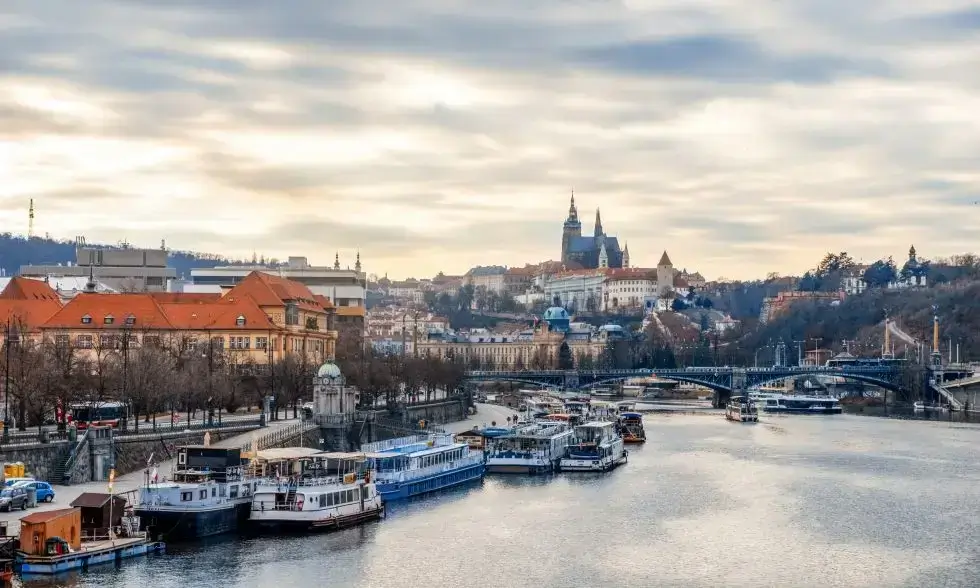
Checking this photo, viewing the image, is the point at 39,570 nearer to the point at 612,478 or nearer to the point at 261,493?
the point at 261,493

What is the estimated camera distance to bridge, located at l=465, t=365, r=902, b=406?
415 feet

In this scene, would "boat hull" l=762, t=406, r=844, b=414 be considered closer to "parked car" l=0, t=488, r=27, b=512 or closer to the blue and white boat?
the blue and white boat

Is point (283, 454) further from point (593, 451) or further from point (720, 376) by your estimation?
point (720, 376)

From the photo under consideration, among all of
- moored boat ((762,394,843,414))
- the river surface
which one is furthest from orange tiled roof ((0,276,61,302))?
moored boat ((762,394,843,414))

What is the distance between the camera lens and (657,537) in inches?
1874

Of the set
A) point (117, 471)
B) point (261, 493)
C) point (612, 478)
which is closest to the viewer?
point (261, 493)

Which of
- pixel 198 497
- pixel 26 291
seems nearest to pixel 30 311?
pixel 26 291

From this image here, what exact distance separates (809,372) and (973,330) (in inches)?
2226

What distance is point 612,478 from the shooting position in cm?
6462

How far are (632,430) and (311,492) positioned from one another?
40.6m

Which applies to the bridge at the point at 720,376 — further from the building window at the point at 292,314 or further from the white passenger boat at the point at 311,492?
the white passenger boat at the point at 311,492

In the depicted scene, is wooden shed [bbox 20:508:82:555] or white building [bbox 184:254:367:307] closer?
wooden shed [bbox 20:508:82:555]

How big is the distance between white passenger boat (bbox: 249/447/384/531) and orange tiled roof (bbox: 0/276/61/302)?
4041 centimetres

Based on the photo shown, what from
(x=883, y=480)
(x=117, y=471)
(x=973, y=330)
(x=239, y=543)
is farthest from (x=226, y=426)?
(x=973, y=330)
